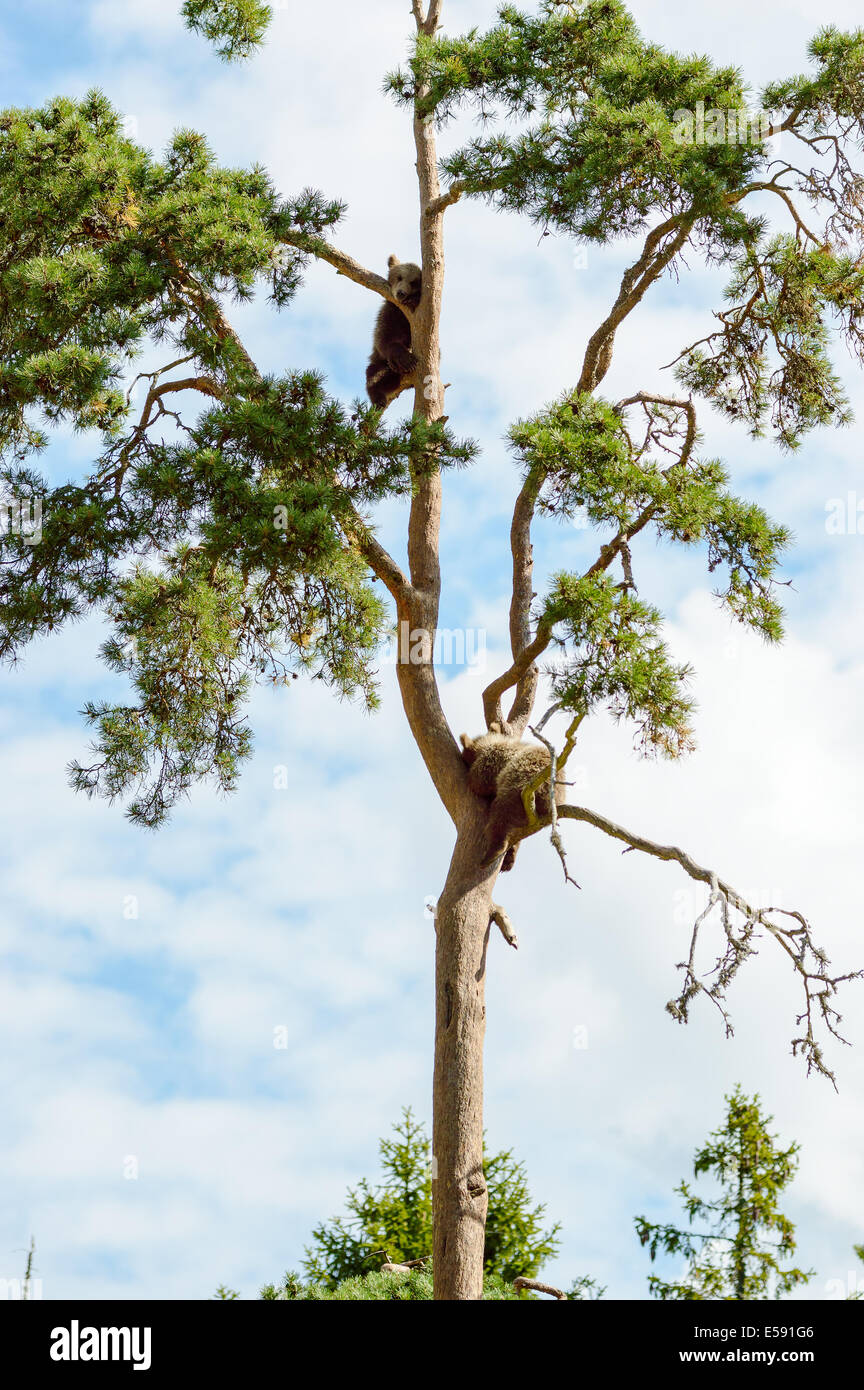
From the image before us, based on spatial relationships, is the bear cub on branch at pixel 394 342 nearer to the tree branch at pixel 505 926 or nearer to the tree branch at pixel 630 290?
the tree branch at pixel 630 290

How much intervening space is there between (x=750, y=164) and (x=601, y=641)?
3152 mm

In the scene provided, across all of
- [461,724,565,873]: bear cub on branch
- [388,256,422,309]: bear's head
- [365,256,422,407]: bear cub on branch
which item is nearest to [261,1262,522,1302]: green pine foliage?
[461,724,565,873]: bear cub on branch

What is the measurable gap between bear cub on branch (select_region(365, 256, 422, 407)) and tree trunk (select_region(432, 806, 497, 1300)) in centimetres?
353

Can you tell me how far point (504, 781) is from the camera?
25.4 feet

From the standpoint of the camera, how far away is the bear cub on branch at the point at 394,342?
9055mm

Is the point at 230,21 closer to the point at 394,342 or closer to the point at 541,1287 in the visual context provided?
the point at 394,342

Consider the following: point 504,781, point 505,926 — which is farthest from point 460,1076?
point 504,781

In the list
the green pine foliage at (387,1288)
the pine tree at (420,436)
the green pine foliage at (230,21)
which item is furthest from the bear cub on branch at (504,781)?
the green pine foliage at (230,21)

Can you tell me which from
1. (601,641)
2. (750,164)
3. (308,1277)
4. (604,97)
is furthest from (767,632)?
(308,1277)

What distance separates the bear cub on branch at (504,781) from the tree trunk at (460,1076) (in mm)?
141

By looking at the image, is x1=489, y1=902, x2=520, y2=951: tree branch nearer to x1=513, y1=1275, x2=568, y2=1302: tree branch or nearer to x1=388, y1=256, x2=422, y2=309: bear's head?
x1=513, y1=1275, x2=568, y2=1302: tree branch

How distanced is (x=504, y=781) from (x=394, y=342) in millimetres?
3582

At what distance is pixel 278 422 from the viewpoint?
21.9ft
